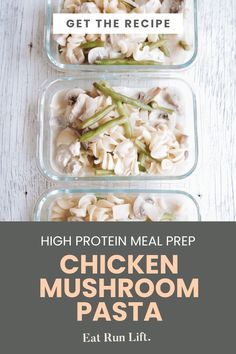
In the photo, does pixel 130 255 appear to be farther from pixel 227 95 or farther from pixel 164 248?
pixel 227 95

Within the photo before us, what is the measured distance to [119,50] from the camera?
152 cm

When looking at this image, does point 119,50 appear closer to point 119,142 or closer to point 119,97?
point 119,97

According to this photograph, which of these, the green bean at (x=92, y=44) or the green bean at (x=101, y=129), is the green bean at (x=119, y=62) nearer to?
the green bean at (x=92, y=44)

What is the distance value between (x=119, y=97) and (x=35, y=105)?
23cm

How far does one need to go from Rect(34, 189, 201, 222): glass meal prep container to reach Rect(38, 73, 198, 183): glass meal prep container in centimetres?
4

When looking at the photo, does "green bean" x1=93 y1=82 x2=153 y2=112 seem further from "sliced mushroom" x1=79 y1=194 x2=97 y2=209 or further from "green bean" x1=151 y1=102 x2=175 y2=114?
"sliced mushroom" x1=79 y1=194 x2=97 y2=209

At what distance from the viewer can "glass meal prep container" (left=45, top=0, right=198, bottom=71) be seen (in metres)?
1.50

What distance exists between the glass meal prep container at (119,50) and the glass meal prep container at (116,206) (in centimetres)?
32

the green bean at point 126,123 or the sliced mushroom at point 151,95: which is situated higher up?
the sliced mushroom at point 151,95

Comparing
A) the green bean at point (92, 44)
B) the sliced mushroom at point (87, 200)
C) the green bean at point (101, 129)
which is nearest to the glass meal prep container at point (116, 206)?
the sliced mushroom at point (87, 200)

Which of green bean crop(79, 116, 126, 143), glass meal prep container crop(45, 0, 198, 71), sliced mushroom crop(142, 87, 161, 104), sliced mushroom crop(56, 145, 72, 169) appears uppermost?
glass meal prep container crop(45, 0, 198, 71)

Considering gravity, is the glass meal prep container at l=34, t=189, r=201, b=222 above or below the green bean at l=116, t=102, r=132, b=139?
below

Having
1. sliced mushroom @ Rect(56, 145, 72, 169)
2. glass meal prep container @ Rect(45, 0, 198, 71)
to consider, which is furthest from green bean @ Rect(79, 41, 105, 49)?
sliced mushroom @ Rect(56, 145, 72, 169)

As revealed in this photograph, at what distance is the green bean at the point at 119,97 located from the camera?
146 centimetres
